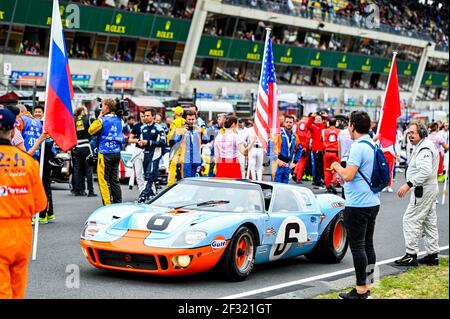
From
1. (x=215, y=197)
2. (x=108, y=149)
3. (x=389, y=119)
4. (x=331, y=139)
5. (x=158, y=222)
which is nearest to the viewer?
(x=158, y=222)

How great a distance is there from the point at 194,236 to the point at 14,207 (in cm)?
273

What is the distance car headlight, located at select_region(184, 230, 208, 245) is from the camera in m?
8.38

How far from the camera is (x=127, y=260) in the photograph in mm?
8414

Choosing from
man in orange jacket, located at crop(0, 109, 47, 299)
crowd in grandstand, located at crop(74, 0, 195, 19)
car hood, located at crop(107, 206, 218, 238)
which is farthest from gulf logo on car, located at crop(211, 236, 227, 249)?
crowd in grandstand, located at crop(74, 0, 195, 19)

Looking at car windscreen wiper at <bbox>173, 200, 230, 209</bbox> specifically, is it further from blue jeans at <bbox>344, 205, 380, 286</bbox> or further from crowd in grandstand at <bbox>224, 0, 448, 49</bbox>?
crowd in grandstand at <bbox>224, 0, 448, 49</bbox>

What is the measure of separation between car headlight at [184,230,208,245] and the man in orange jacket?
2418mm

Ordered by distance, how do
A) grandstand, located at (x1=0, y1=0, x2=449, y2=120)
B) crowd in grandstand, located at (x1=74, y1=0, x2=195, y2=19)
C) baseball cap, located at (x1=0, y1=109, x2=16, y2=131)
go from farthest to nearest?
1. crowd in grandstand, located at (x1=74, y1=0, x2=195, y2=19)
2. grandstand, located at (x1=0, y1=0, x2=449, y2=120)
3. baseball cap, located at (x1=0, y1=109, x2=16, y2=131)

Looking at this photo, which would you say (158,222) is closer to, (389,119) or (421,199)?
(421,199)

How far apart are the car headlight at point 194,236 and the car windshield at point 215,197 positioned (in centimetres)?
86

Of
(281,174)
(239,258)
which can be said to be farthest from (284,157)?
(239,258)

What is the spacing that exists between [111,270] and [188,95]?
32982 mm

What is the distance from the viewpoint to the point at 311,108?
45.5 metres

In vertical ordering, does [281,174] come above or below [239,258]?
below

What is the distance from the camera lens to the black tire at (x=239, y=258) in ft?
28.3
